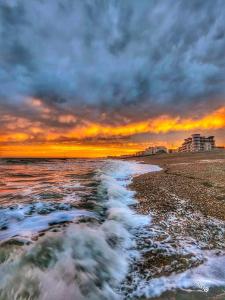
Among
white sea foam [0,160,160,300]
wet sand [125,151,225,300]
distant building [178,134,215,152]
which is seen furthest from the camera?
distant building [178,134,215,152]

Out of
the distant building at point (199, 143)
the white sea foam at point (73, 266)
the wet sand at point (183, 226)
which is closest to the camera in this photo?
the white sea foam at point (73, 266)

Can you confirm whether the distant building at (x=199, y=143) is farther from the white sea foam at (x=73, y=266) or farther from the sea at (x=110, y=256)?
the white sea foam at (x=73, y=266)

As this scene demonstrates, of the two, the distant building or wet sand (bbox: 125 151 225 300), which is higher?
the distant building

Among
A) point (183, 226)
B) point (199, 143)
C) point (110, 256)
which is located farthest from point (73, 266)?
point (199, 143)

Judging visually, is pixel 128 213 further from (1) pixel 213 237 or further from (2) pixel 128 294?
(2) pixel 128 294

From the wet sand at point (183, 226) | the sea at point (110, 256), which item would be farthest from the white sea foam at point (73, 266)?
the wet sand at point (183, 226)

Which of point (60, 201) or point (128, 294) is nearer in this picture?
point (128, 294)

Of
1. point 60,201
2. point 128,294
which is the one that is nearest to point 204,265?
point 128,294

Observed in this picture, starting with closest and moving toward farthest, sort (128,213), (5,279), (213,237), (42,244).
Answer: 1. (5,279)
2. (42,244)
3. (213,237)
4. (128,213)

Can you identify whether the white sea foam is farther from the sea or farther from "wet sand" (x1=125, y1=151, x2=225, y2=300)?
"wet sand" (x1=125, y1=151, x2=225, y2=300)

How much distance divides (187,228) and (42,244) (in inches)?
134

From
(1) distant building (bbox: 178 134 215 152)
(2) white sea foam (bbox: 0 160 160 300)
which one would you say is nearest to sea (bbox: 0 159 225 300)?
(2) white sea foam (bbox: 0 160 160 300)

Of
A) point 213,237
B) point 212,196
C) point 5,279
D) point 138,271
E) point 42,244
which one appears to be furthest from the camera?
point 212,196

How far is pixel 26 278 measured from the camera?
349cm
